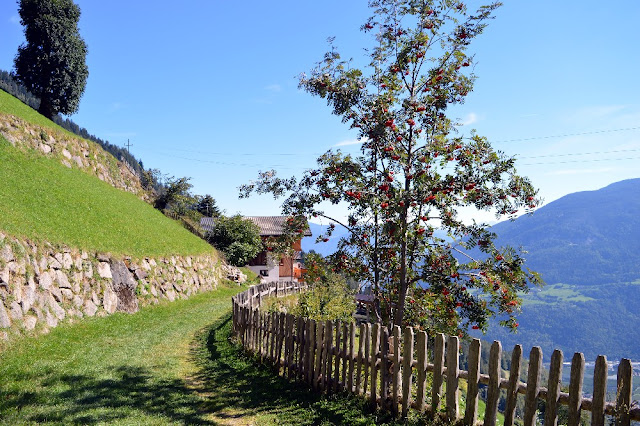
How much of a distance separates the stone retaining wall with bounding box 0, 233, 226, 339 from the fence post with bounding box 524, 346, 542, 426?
1204 cm

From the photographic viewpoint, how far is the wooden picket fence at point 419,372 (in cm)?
534

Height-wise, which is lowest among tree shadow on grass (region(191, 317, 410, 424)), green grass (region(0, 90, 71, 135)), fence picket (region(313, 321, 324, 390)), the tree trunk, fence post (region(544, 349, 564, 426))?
tree shadow on grass (region(191, 317, 410, 424))

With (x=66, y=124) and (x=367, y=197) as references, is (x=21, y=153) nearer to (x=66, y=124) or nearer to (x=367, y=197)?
(x=367, y=197)

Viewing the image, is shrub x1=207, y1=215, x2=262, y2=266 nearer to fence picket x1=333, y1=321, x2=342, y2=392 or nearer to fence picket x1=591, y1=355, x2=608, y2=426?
fence picket x1=333, y1=321, x2=342, y2=392

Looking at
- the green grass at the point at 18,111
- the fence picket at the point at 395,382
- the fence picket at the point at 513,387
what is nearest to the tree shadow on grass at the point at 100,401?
the fence picket at the point at 395,382

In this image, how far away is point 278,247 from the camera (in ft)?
29.8

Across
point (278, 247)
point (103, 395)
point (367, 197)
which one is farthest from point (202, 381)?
point (367, 197)

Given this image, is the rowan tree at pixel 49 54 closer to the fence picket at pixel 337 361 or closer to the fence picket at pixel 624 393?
the fence picket at pixel 337 361

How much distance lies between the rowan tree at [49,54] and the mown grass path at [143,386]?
3190 cm

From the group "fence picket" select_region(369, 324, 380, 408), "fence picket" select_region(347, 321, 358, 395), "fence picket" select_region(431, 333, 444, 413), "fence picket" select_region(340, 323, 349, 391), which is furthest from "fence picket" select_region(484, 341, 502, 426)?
"fence picket" select_region(340, 323, 349, 391)

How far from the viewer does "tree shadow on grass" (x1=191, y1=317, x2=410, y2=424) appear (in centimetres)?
786

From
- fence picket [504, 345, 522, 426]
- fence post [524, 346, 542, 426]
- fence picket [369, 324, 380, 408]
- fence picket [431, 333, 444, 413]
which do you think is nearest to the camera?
fence post [524, 346, 542, 426]

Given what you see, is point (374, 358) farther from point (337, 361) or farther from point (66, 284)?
point (66, 284)

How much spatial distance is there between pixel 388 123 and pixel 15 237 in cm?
1273
